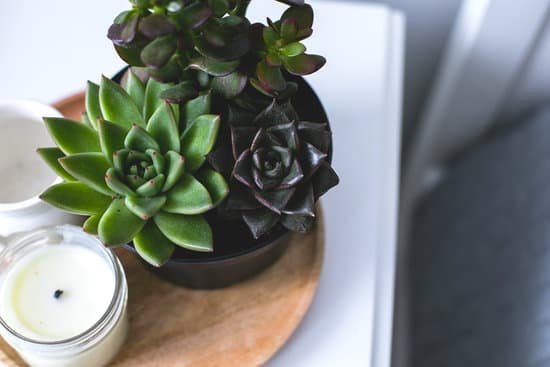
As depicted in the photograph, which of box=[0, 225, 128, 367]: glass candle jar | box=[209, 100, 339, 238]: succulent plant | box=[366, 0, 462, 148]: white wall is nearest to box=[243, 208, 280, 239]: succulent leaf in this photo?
box=[209, 100, 339, 238]: succulent plant

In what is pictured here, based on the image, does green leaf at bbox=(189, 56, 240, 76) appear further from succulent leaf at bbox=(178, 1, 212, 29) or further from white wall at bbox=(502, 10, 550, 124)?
white wall at bbox=(502, 10, 550, 124)

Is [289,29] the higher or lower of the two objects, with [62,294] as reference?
higher

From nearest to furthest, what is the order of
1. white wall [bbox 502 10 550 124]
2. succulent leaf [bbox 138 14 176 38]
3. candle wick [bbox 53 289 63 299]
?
succulent leaf [bbox 138 14 176 38] → candle wick [bbox 53 289 63 299] → white wall [bbox 502 10 550 124]

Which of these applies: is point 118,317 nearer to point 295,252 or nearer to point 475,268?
point 295,252

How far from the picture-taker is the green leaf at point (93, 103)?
0.46m

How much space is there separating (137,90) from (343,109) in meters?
0.25

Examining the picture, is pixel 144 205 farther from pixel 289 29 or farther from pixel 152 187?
pixel 289 29

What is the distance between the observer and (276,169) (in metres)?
0.41

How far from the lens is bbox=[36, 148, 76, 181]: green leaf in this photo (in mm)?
432

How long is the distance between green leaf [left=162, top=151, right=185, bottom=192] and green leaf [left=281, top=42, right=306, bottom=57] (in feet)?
0.30

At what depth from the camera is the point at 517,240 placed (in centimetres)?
77

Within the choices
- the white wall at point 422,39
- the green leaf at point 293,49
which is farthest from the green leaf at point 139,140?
the white wall at point 422,39

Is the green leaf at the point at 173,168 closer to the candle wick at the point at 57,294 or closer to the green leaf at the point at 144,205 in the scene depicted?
the green leaf at the point at 144,205

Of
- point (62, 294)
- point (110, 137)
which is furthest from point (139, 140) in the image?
point (62, 294)
